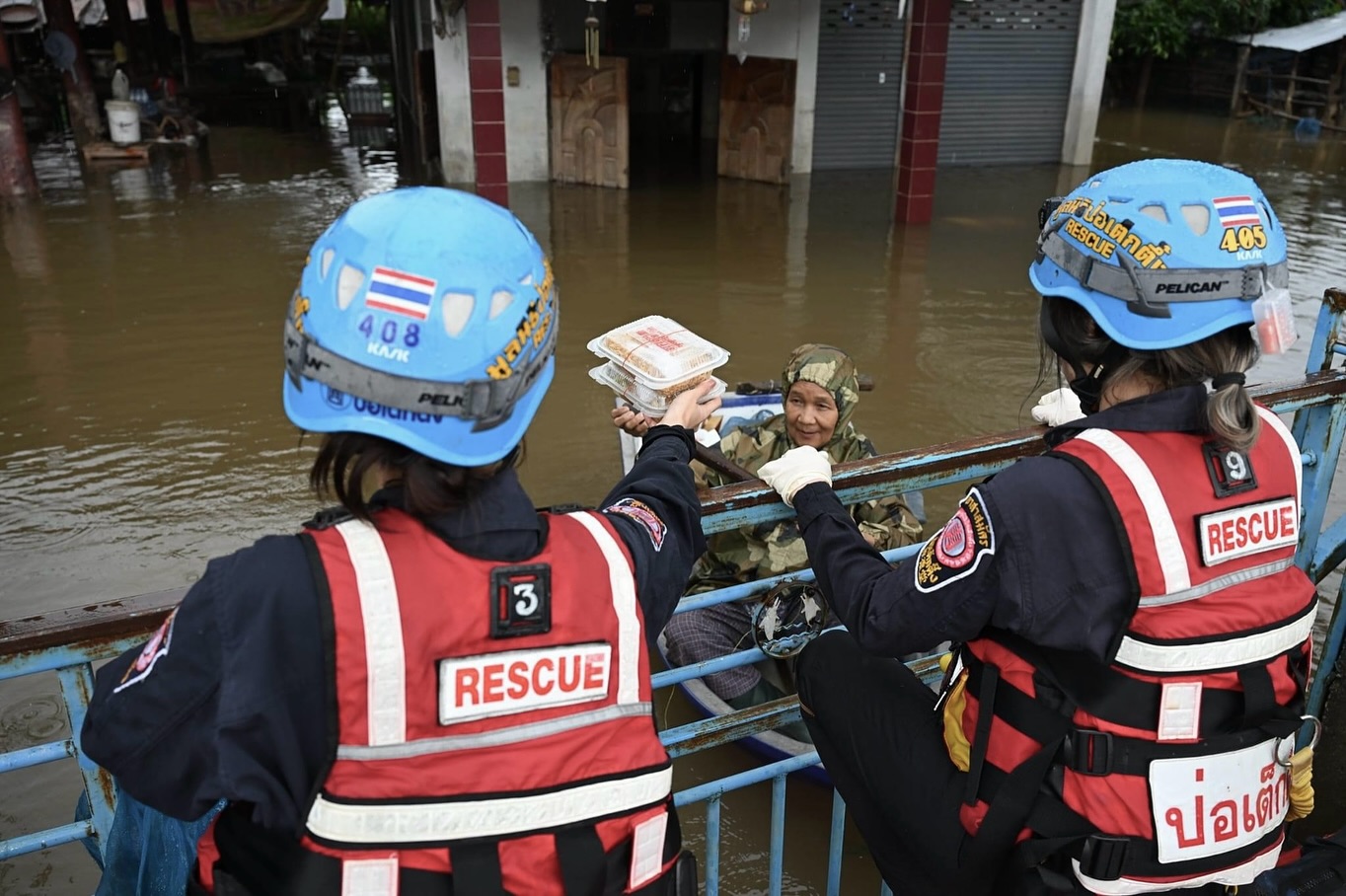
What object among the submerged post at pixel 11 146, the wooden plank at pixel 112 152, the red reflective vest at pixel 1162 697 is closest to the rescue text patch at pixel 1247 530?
the red reflective vest at pixel 1162 697

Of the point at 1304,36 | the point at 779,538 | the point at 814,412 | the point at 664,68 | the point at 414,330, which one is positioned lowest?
the point at 779,538

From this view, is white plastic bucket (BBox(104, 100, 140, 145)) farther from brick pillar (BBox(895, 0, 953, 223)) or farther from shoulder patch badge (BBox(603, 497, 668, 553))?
A: shoulder patch badge (BBox(603, 497, 668, 553))

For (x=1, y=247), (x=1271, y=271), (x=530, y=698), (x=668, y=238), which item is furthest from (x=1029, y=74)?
(x=530, y=698)

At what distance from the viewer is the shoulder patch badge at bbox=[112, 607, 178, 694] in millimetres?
1284

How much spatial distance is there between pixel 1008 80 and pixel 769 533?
13650 millimetres

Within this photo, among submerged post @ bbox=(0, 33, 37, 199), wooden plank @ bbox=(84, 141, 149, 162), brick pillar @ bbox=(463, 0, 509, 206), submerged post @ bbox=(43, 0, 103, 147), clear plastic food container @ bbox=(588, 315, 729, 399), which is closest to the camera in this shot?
clear plastic food container @ bbox=(588, 315, 729, 399)

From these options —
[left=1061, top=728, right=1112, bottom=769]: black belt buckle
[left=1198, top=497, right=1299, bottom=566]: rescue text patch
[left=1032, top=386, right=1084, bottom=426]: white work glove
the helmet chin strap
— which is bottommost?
[left=1061, top=728, right=1112, bottom=769]: black belt buckle

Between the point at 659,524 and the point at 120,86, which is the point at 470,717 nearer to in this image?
the point at 659,524

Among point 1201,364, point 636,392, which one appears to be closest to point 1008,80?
point 636,392

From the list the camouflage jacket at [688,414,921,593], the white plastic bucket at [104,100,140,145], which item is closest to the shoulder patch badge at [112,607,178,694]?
the camouflage jacket at [688,414,921,593]

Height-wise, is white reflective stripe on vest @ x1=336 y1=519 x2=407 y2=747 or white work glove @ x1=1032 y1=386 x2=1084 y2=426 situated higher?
white reflective stripe on vest @ x1=336 y1=519 x2=407 y2=747

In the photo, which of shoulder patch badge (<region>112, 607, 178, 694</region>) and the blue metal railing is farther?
the blue metal railing

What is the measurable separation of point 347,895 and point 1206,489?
4.53 feet

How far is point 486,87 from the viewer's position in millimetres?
10297
